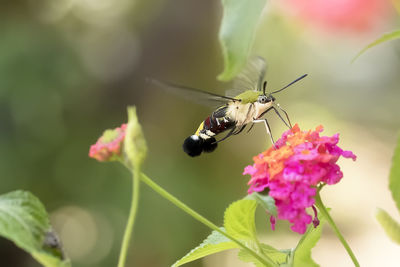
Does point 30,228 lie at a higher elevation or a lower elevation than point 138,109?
lower

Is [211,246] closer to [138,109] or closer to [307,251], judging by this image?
[307,251]

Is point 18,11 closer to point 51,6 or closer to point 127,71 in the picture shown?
point 51,6

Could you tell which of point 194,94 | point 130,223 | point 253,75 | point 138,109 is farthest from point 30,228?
point 138,109

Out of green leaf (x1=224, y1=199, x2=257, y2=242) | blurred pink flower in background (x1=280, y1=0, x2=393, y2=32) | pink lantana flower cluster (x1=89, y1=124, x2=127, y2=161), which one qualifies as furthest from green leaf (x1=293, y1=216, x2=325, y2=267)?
blurred pink flower in background (x1=280, y1=0, x2=393, y2=32)

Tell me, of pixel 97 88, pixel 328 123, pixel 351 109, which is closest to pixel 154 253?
pixel 97 88

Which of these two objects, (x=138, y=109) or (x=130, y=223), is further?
(x=138, y=109)

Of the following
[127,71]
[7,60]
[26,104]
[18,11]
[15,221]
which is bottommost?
[15,221]

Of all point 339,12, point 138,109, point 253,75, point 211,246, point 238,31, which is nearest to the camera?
point 238,31
